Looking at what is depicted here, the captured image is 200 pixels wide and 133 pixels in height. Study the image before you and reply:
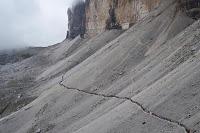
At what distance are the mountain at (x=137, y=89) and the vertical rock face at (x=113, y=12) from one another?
12.3 inches

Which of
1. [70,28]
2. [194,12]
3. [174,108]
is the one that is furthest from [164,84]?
[70,28]

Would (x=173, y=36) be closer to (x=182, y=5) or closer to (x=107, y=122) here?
(x=182, y=5)

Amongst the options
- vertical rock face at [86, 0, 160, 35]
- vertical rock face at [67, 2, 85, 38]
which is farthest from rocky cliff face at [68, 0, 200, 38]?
vertical rock face at [67, 2, 85, 38]

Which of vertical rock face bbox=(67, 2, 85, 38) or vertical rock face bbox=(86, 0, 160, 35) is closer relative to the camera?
vertical rock face bbox=(86, 0, 160, 35)

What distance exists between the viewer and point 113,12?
83.4m

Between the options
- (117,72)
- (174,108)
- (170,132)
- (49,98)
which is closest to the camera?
(170,132)

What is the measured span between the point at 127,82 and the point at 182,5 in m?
15.7

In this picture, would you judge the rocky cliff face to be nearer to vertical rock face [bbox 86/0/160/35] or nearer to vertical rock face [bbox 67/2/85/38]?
vertical rock face [bbox 86/0/160/35]

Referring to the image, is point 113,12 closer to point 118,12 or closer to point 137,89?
point 118,12

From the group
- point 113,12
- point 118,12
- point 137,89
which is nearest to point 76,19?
point 113,12

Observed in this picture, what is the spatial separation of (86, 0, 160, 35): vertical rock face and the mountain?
31 cm

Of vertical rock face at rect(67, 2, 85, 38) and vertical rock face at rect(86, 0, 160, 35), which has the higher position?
vertical rock face at rect(86, 0, 160, 35)

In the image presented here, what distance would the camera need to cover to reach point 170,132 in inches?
965

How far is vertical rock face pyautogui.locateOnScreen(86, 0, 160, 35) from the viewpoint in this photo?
220 ft
